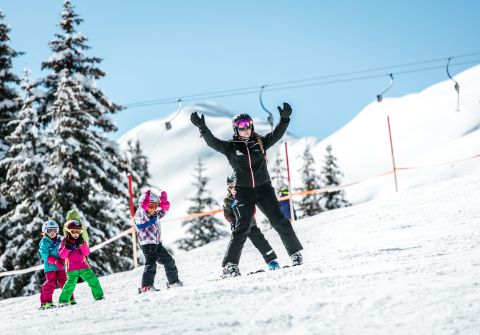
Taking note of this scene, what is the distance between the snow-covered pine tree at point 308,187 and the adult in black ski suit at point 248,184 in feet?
117

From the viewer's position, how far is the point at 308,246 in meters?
11.3

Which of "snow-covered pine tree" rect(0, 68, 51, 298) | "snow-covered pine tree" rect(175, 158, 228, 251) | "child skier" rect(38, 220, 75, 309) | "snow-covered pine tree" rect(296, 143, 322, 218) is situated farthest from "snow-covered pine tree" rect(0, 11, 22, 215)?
"snow-covered pine tree" rect(296, 143, 322, 218)

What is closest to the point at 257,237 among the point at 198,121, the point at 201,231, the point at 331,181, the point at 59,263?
the point at 198,121

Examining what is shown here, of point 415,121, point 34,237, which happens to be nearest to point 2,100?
point 34,237

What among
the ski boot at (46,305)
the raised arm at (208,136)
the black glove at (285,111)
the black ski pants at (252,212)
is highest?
the black glove at (285,111)

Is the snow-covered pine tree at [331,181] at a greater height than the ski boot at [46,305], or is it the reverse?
the snow-covered pine tree at [331,181]

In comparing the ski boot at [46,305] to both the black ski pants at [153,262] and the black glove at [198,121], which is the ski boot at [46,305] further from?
the black glove at [198,121]

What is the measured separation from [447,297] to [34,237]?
18.7 m

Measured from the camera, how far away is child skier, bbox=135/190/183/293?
8.30 m

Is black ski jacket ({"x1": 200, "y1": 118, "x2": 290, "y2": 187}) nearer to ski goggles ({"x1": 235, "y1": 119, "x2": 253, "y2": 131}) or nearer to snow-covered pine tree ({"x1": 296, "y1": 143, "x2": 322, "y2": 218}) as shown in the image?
ski goggles ({"x1": 235, "y1": 119, "x2": 253, "y2": 131})

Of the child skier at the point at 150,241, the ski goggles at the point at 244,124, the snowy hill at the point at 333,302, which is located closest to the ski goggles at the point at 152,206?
the child skier at the point at 150,241

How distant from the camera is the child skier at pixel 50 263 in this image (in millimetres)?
8781

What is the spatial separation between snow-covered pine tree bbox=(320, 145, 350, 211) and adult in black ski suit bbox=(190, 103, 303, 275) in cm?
3527

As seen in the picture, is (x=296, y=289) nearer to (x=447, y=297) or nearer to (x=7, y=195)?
(x=447, y=297)
